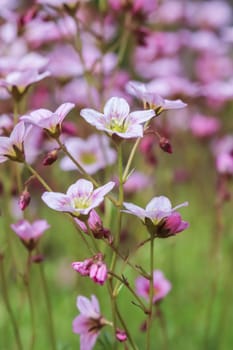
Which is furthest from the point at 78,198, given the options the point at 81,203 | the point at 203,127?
the point at 203,127

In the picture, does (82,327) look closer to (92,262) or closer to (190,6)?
(92,262)

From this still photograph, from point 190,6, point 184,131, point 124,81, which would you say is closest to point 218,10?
point 190,6

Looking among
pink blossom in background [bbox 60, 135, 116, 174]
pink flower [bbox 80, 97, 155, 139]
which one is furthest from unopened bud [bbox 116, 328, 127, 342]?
pink blossom in background [bbox 60, 135, 116, 174]

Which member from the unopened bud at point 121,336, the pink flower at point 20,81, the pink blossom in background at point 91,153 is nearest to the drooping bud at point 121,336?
the unopened bud at point 121,336

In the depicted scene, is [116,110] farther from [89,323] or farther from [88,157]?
[88,157]

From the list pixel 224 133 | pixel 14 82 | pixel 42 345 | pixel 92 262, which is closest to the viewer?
pixel 92 262

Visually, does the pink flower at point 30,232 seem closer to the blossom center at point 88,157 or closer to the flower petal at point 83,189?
the flower petal at point 83,189

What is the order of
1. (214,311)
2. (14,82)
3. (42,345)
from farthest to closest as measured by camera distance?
(214,311), (42,345), (14,82)
